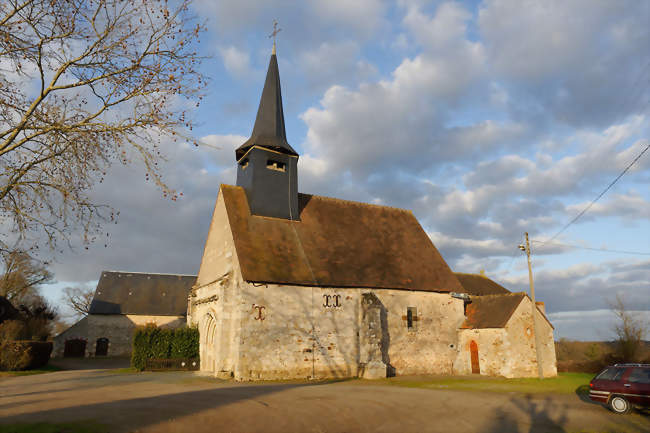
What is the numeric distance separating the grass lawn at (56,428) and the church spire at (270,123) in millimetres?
15065

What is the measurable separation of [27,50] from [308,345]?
578 inches

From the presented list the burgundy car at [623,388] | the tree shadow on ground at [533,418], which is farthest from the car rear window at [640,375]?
the tree shadow on ground at [533,418]

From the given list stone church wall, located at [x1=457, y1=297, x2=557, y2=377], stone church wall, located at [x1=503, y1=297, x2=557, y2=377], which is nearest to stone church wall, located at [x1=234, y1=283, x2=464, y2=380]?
stone church wall, located at [x1=457, y1=297, x2=557, y2=377]

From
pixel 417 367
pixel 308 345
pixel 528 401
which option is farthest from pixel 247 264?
pixel 528 401

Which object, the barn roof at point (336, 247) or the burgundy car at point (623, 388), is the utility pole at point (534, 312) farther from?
the burgundy car at point (623, 388)

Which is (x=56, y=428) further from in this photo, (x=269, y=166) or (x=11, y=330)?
(x=11, y=330)

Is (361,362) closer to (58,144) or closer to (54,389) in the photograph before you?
(54,389)

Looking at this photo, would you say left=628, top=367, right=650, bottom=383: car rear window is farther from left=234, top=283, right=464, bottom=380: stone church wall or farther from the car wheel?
left=234, top=283, right=464, bottom=380: stone church wall

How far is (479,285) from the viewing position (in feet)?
94.2

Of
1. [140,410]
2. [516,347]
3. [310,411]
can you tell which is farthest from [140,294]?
[310,411]

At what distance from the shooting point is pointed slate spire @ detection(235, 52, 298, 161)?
21172 millimetres

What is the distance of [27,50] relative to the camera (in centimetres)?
634

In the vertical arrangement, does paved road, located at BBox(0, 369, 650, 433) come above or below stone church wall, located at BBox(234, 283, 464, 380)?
below

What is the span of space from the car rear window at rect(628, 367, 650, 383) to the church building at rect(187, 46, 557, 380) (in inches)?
355
